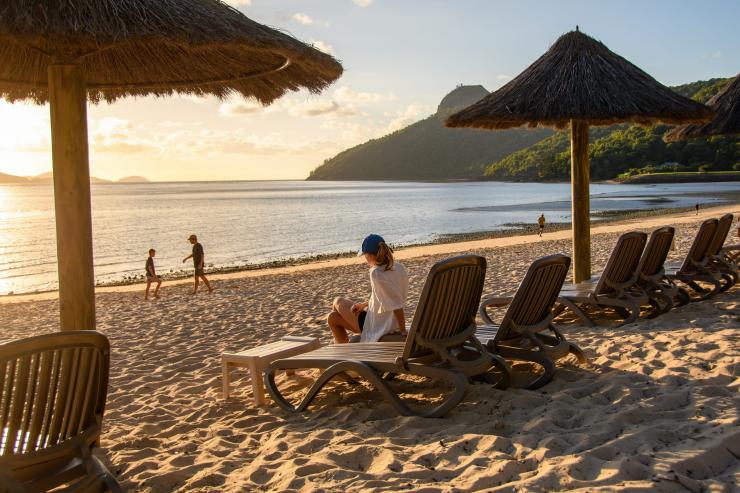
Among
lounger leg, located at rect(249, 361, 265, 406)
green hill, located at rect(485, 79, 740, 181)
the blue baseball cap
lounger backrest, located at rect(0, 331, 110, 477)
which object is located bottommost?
lounger leg, located at rect(249, 361, 265, 406)

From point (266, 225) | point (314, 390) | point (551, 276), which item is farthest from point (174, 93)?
point (266, 225)

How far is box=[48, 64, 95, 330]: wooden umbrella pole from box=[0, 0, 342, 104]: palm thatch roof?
15cm

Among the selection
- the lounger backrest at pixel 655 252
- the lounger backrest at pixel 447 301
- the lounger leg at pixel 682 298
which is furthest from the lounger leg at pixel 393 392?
the lounger leg at pixel 682 298

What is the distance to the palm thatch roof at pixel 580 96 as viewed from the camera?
6.77 metres

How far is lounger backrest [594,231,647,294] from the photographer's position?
551cm

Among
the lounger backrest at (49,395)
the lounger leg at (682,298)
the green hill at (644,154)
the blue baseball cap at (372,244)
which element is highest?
the green hill at (644,154)

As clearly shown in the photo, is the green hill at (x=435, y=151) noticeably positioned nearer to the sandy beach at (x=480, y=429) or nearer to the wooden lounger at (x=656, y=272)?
the wooden lounger at (x=656, y=272)

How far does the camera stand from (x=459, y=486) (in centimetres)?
264

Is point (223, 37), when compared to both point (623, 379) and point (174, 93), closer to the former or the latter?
point (174, 93)

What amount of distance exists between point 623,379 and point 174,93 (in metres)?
4.18

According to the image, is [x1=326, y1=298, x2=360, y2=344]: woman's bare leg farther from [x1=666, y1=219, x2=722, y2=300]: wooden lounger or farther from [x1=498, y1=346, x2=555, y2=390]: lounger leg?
[x1=666, y1=219, x2=722, y2=300]: wooden lounger

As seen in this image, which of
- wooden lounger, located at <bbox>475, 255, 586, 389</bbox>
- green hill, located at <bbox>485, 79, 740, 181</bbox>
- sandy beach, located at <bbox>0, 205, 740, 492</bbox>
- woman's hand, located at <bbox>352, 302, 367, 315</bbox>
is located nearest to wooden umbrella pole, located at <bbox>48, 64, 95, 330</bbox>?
sandy beach, located at <bbox>0, 205, 740, 492</bbox>

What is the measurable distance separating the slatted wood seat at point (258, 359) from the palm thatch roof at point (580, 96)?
11.9 ft

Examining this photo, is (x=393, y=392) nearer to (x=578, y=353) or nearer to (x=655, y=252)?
(x=578, y=353)
